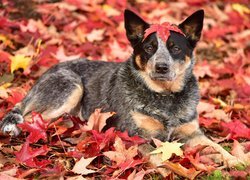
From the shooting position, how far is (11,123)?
19.2ft

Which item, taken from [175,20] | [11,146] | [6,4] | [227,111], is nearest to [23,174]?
[11,146]

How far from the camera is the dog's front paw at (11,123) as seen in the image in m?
5.76

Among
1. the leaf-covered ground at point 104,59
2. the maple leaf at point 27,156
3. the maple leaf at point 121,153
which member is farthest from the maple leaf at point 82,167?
the maple leaf at point 27,156

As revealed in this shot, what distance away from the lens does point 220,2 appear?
1188cm

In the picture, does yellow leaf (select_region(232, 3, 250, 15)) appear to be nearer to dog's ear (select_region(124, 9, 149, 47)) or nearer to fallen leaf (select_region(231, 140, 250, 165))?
dog's ear (select_region(124, 9, 149, 47))

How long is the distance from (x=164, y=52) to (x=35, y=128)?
5.04 feet

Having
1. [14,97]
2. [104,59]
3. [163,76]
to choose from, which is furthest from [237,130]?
[104,59]

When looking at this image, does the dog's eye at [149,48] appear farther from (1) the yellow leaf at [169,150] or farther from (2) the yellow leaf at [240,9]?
(2) the yellow leaf at [240,9]

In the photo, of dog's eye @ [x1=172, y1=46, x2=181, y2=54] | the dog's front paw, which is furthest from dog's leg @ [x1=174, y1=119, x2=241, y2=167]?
the dog's front paw

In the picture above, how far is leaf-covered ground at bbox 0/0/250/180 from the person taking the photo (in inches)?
199

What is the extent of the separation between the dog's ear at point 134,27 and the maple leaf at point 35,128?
1.34m

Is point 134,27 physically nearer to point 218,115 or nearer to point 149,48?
point 149,48

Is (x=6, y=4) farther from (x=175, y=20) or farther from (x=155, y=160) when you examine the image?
(x=155, y=160)

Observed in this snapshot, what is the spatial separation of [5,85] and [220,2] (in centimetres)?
646
